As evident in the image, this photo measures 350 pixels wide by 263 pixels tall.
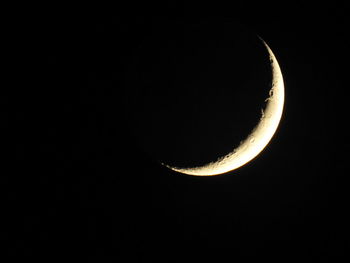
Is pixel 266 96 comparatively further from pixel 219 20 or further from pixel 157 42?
pixel 157 42

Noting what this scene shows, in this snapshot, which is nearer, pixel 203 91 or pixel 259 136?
pixel 203 91

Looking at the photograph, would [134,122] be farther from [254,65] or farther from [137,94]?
[254,65]

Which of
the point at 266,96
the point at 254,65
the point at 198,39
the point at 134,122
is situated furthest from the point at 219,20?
the point at 134,122

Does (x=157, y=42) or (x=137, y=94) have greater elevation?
(x=157, y=42)

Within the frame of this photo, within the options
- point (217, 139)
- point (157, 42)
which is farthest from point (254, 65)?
point (157, 42)

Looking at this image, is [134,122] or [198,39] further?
[134,122]

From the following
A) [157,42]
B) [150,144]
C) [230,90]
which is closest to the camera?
[230,90]

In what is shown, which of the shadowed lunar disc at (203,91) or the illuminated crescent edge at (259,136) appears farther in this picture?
the illuminated crescent edge at (259,136)

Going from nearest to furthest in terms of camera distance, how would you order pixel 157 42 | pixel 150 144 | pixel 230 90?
pixel 230 90 < pixel 157 42 < pixel 150 144

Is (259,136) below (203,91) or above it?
below

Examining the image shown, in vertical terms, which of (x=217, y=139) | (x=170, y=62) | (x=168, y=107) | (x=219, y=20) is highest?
(x=219, y=20)

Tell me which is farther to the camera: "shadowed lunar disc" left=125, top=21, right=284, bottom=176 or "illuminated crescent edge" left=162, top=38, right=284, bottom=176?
"illuminated crescent edge" left=162, top=38, right=284, bottom=176
